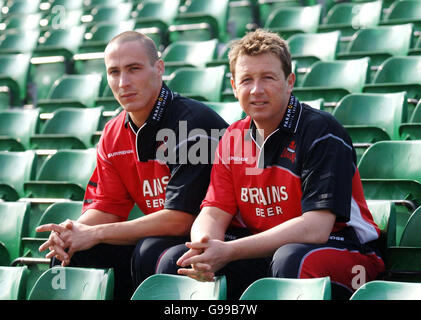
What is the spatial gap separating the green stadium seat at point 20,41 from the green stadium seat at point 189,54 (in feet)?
5.13

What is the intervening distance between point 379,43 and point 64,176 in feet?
7.54

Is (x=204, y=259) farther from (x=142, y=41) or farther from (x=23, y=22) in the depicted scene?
(x=23, y=22)

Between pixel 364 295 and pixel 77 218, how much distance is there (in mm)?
1734

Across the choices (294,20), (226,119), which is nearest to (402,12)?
(294,20)

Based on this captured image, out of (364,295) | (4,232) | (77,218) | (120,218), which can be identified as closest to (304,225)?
(364,295)

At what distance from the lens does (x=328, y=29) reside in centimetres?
559

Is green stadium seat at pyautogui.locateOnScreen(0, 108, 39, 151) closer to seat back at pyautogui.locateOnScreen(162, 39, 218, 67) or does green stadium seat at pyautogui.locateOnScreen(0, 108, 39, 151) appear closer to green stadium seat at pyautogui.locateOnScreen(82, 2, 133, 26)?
seat back at pyautogui.locateOnScreen(162, 39, 218, 67)

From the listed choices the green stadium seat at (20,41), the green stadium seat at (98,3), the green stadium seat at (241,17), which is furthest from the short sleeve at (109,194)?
the green stadium seat at (98,3)

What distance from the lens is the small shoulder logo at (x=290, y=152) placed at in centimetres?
269

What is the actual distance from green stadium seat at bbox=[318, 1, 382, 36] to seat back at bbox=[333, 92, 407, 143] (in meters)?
1.73

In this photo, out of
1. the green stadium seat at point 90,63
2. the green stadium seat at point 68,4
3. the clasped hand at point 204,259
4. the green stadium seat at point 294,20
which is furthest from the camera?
the green stadium seat at point 68,4

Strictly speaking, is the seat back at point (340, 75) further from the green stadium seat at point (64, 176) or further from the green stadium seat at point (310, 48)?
the green stadium seat at point (64, 176)

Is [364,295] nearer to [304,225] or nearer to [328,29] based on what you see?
[304,225]
